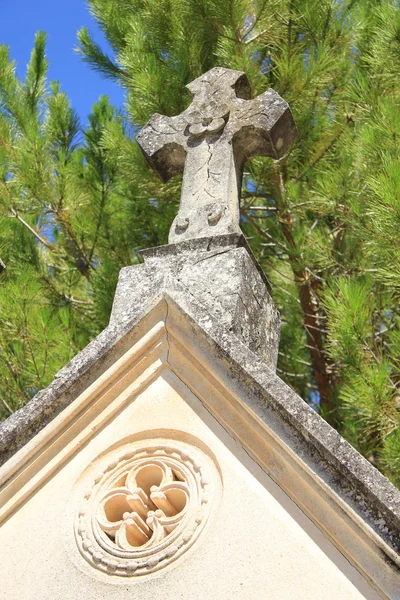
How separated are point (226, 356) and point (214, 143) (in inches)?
42.4

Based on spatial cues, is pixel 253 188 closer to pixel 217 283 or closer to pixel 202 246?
pixel 202 246

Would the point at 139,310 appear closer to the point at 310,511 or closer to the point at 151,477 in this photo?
the point at 151,477

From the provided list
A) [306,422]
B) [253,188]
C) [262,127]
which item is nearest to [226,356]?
[306,422]

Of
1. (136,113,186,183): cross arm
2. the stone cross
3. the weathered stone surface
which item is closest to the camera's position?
the weathered stone surface

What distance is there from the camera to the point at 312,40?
17.8 ft

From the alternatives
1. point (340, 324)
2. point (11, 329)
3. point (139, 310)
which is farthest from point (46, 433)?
point (11, 329)

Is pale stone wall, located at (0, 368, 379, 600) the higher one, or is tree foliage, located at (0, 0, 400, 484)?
tree foliage, located at (0, 0, 400, 484)

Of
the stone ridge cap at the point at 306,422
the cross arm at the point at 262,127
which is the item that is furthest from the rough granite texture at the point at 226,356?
the cross arm at the point at 262,127

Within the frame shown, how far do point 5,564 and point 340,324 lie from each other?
2.15m

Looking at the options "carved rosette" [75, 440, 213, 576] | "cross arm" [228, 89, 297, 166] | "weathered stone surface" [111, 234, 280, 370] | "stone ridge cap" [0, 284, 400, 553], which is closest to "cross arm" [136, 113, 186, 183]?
"cross arm" [228, 89, 297, 166]

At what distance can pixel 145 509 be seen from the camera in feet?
7.33

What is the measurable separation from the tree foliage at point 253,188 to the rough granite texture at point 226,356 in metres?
1.39

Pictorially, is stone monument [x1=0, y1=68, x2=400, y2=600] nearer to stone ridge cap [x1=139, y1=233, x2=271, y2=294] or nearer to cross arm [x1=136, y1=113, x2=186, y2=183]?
stone ridge cap [x1=139, y1=233, x2=271, y2=294]

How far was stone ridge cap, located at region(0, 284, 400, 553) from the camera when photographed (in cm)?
195
